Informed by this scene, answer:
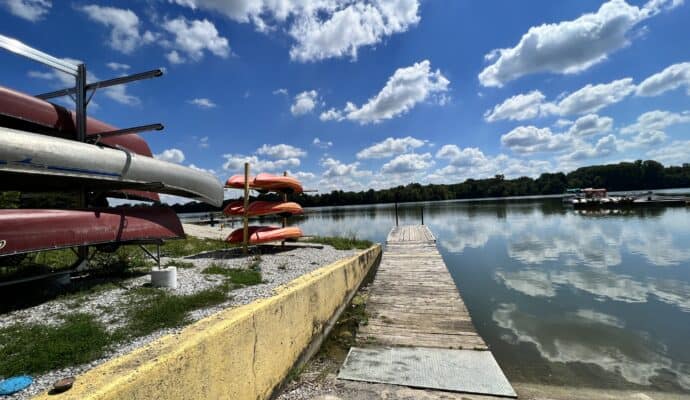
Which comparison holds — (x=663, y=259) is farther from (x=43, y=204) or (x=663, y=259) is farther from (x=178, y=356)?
(x=43, y=204)

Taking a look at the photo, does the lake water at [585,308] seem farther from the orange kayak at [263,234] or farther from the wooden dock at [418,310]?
the orange kayak at [263,234]

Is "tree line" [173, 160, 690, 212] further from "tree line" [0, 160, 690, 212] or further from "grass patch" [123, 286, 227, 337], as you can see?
"grass patch" [123, 286, 227, 337]

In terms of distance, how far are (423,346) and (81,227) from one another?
4.83 m

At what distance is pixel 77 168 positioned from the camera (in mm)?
4266

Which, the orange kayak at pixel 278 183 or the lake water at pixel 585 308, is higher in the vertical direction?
the orange kayak at pixel 278 183

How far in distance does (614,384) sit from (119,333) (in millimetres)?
5771

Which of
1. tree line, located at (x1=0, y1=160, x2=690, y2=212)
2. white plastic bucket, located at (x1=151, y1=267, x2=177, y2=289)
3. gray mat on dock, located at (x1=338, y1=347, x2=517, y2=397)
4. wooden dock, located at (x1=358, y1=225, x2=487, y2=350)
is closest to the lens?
gray mat on dock, located at (x1=338, y1=347, x2=517, y2=397)

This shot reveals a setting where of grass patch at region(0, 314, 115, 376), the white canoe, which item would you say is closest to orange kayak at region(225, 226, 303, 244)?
the white canoe

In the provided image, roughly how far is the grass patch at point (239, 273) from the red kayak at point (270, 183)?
2804mm

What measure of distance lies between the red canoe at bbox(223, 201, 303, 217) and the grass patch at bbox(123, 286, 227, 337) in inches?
180

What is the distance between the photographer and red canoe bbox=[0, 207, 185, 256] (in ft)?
11.6

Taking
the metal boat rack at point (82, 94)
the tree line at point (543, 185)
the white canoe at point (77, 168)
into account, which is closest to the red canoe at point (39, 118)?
the metal boat rack at point (82, 94)

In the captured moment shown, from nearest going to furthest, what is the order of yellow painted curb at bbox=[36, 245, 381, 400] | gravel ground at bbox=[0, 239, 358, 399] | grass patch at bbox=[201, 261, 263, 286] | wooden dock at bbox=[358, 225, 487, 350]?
yellow painted curb at bbox=[36, 245, 381, 400]
gravel ground at bbox=[0, 239, 358, 399]
wooden dock at bbox=[358, 225, 487, 350]
grass patch at bbox=[201, 261, 263, 286]

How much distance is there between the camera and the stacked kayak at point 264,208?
28.2 ft
